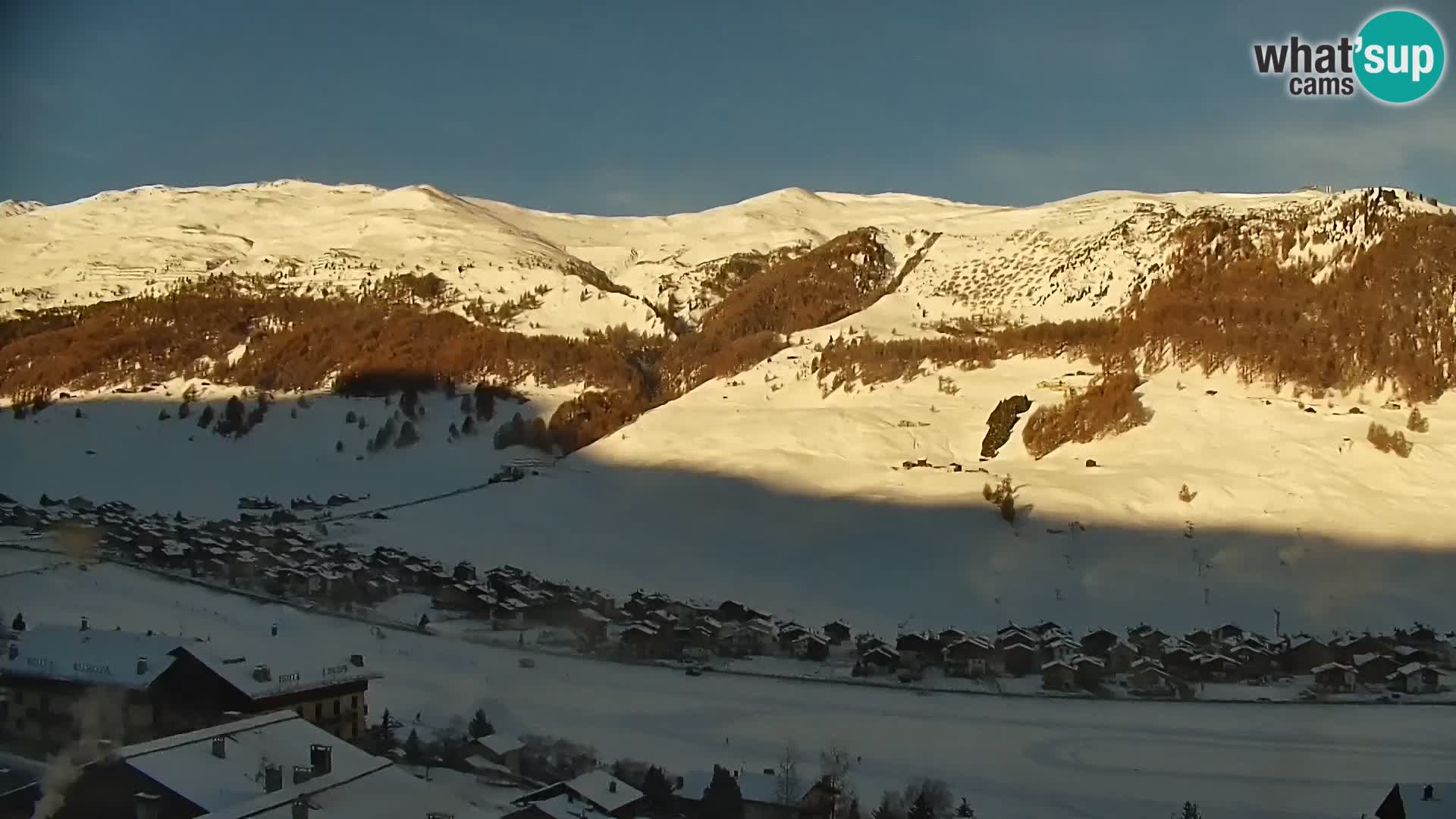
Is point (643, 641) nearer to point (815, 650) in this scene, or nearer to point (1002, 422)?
point (815, 650)

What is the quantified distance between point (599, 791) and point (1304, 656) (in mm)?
8032

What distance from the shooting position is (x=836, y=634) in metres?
13.9

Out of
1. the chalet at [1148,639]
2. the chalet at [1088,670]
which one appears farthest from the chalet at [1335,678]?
the chalet at [1088,670]

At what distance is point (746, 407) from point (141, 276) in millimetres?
23778

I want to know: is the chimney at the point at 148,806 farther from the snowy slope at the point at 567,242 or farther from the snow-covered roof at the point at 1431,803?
the snowy slope at the point at 567,242

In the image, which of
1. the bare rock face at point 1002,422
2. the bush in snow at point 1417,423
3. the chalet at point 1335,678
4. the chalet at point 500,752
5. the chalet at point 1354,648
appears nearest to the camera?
the chalet at point 500,752

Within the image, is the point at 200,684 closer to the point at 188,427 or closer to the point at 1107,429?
the point at 1107,429

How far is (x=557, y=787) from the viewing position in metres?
7.19

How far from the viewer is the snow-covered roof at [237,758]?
580 cm

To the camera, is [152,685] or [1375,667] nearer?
[152,685]

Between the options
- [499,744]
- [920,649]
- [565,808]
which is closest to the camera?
[565,808]

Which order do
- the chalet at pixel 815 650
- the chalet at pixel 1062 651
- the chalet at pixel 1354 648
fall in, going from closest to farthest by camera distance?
the chalet at pixel 1354 648 → the chalet at pixel 1062 651 → the chalet at pixel 815 650

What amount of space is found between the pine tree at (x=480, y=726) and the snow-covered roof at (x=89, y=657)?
2062 millimetres

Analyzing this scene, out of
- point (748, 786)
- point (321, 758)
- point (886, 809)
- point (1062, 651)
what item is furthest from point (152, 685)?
point (1062, 651)
